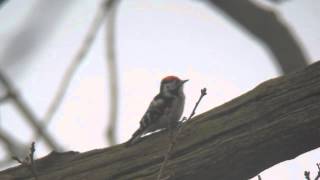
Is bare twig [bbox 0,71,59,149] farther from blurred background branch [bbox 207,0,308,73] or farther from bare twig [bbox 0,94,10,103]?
blurred background branch [bbox 207,0,308,73]

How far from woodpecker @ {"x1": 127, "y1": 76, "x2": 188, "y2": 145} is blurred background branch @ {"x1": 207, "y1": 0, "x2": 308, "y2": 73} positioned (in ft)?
2.82

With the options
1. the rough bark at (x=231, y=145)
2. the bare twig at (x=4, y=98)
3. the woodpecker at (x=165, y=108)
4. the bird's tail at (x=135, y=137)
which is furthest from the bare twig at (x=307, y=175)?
the bare twig at (x=4, y=98)

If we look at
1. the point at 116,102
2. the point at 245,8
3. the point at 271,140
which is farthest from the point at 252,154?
the point at 245,8

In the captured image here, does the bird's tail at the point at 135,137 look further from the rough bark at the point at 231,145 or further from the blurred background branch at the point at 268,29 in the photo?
the blurred background branch at the point at 268,29

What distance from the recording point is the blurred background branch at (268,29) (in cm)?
394

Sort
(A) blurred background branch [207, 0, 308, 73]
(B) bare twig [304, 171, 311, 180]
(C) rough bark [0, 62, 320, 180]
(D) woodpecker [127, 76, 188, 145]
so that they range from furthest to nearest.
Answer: (D) woodpecker [127, 76, 188, 145], (A) blurred background branch [207, 0, 308, 73], (C) rough bark [0, 62, 320, 180], (B) bare twig [304, 171, 311, 180]

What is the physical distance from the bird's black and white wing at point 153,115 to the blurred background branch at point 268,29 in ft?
3.36

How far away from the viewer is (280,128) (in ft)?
10.7

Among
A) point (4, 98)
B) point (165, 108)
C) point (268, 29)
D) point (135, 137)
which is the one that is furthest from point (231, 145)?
point (165, 108)

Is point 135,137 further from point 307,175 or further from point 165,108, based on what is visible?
point 307,175

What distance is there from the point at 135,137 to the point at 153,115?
31.0 inches

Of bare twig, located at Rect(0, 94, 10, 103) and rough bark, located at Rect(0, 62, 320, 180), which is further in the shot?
rough bark, located at Rect(0, 62, 320, 180)

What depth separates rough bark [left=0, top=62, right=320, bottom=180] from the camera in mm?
3242

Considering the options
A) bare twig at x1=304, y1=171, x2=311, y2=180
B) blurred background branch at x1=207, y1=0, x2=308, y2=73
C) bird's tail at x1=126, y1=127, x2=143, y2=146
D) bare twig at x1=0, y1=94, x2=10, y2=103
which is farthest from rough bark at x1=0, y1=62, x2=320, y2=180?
bare twig at x1=0, y1=94, x2=10, y2=103
